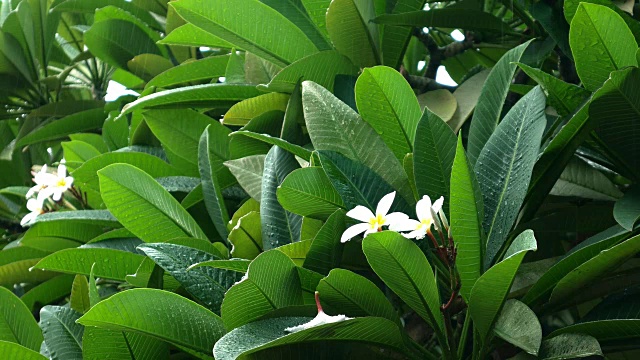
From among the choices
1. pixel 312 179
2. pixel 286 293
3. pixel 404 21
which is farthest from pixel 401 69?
pixel 286 293

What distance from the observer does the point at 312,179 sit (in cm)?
94

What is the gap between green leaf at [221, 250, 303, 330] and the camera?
829mm

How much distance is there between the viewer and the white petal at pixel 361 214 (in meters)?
0.86

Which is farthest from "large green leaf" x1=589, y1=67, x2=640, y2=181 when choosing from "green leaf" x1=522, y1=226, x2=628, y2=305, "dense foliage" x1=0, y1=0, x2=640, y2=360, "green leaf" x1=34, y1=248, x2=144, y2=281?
"green leaf" x1=34, y1=248, x2=144, y2=281

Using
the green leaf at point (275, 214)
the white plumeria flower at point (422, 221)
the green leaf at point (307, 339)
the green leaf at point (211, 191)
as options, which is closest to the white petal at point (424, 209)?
Result: the white plumeria flower at point (422, 221)

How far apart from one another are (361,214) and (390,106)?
0.19 meters

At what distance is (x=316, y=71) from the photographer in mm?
1198

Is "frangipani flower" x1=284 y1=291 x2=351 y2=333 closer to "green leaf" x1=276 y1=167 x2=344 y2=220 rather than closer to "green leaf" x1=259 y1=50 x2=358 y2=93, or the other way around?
"green leaf" x1=276 y1=167 x2=344 y2=220

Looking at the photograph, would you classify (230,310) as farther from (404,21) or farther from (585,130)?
(404,21)

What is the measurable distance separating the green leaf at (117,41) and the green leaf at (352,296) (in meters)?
1.14

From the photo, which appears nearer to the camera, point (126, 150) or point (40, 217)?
point (40, 217)

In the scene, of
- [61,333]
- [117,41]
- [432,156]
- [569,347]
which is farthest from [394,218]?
[117,41]

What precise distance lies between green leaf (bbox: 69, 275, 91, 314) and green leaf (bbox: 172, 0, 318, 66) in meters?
0.39

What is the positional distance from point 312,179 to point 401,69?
46cm
